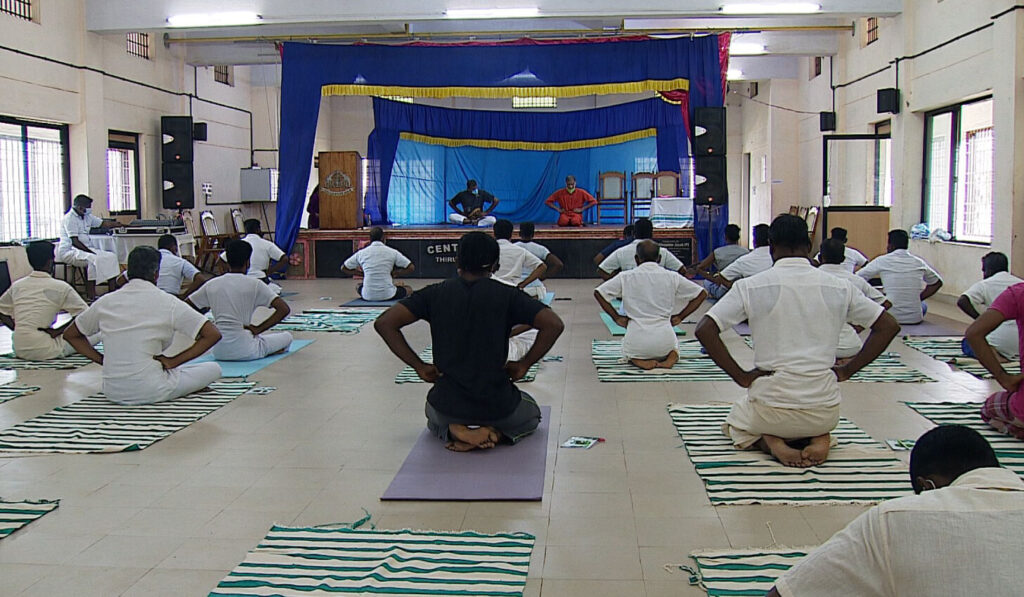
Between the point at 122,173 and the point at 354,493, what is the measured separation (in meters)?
10.5

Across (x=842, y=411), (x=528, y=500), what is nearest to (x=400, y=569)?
(x=528, y=500)

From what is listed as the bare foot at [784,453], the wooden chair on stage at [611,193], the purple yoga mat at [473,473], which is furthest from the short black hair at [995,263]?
the wooden chair on stage at [611,193]

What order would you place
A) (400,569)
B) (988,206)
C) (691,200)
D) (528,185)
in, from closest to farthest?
(400,569)
(988,206)
(691,200)
(528,185)

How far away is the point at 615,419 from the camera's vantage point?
5.11 meters

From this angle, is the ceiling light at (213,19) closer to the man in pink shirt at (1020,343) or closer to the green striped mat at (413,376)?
the green striped mat at (413,376)

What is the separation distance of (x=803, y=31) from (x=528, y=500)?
11724 mm

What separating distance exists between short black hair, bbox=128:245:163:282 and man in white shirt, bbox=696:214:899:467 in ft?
10.3

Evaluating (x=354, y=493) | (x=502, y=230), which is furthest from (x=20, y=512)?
(x=502, y=230)

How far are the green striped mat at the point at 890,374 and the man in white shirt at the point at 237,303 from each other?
3406 millimetres

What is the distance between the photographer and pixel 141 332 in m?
5.22

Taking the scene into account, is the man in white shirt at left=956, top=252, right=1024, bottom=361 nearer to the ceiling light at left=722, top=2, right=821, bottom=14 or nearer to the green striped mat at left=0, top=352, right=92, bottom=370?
the ceiling light at left=722, top=2, right=821, bottom=14

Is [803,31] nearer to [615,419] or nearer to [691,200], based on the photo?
[691,200]

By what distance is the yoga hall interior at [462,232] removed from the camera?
10.8 feet

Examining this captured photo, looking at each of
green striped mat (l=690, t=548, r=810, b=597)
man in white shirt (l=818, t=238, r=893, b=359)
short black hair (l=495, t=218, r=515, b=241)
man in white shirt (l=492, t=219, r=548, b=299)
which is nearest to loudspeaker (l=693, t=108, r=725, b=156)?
short black hair (l=495, t=218, r=515, b=241)
